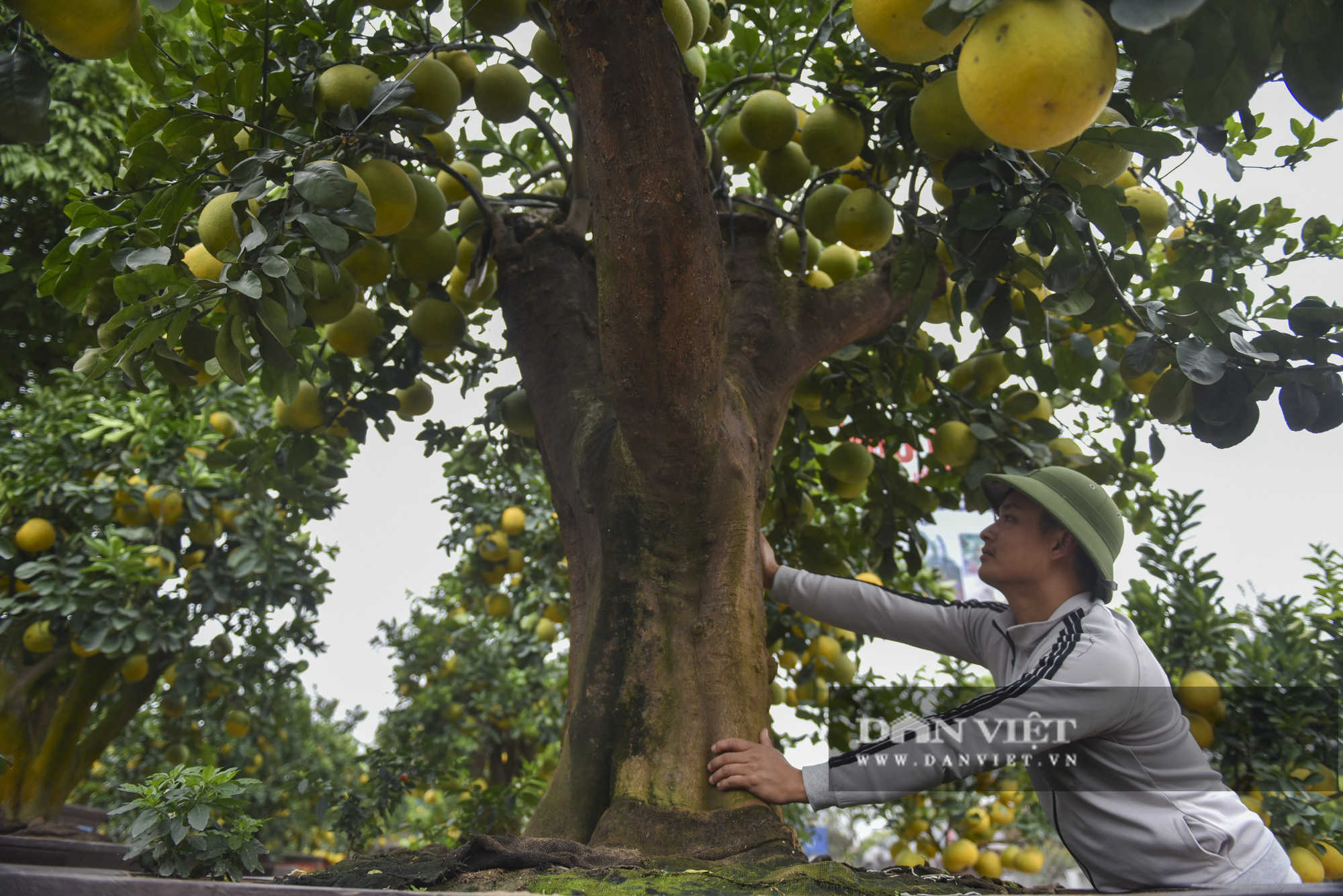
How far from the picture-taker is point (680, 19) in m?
2.05

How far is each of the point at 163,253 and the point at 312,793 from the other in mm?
4020

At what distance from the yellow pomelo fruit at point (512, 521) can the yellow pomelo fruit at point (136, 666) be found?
209 centimetres

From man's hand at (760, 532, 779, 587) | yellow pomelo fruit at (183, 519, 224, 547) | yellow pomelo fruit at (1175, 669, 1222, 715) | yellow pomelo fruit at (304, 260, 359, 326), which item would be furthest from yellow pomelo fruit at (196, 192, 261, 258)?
yellow pomelo fruit at (1175, 669, 1222, 715)

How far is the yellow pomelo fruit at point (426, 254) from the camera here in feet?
7.72

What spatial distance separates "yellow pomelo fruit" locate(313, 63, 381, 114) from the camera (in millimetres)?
1866

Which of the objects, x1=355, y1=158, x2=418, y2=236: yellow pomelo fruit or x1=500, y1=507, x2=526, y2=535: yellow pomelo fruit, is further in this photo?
x1=500, y1=507, x2=526, y2=535: yellow pomelo fruit

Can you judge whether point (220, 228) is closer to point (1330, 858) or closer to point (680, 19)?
point (680, 19)

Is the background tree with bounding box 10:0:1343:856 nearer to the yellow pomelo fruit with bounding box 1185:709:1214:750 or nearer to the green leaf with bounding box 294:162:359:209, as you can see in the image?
the green leaf with bounding box 294:162:359:209

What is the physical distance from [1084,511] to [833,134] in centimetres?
119

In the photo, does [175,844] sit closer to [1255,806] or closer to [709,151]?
[709,151]

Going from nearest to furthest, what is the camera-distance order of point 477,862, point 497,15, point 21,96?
point 21,96 < point 477,862 < point 497,15

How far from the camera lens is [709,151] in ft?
9.33

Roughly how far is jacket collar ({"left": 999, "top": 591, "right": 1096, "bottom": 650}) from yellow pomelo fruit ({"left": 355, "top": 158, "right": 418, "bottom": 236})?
173cm

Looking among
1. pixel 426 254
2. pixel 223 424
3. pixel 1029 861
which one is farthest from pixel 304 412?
pixel 1029 861
